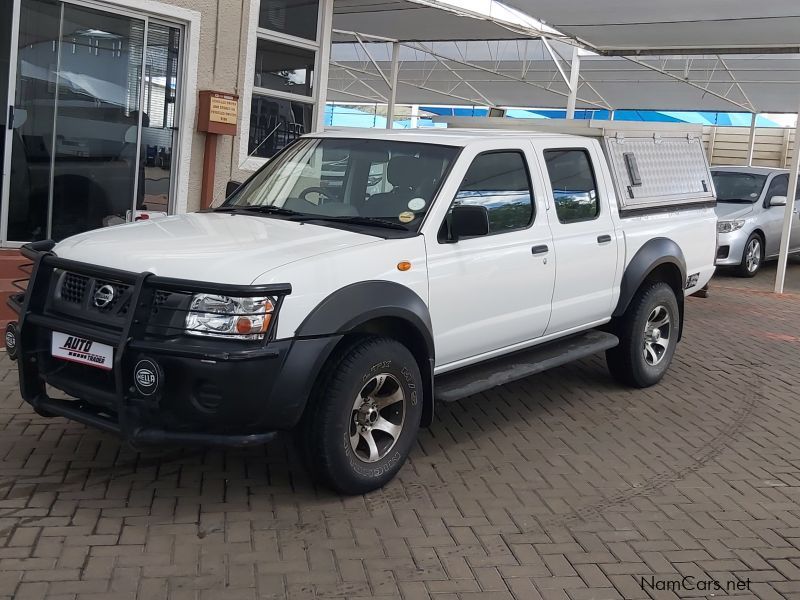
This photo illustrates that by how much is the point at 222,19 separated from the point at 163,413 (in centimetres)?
659

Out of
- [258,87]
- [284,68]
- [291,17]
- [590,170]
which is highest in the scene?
[291,17]

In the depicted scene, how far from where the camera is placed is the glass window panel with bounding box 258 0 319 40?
1023cm

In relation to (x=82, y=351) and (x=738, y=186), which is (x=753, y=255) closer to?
Answer: (x=738, y=186)

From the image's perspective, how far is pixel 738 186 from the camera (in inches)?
596

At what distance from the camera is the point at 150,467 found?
491cm

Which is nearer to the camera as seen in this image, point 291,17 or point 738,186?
point 291,17

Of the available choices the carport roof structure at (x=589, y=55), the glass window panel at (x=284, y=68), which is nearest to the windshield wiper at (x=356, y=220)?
the glass window panel at (x=284, y=68)

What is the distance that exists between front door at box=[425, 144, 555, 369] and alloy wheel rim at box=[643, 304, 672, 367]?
1.55m

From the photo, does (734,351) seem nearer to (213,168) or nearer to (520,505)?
(520,505)

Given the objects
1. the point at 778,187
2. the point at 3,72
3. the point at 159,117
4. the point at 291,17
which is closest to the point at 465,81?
the point at 778,187

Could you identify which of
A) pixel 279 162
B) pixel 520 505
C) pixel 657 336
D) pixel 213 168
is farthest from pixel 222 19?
pixel 520 505

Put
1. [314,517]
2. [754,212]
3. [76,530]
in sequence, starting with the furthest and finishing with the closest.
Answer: [754,212], [314,517], [76,530]

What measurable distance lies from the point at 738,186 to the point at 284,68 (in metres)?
8.33

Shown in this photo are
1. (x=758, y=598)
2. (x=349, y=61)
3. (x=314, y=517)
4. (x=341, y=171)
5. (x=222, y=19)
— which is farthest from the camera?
(x=349, y=61)
